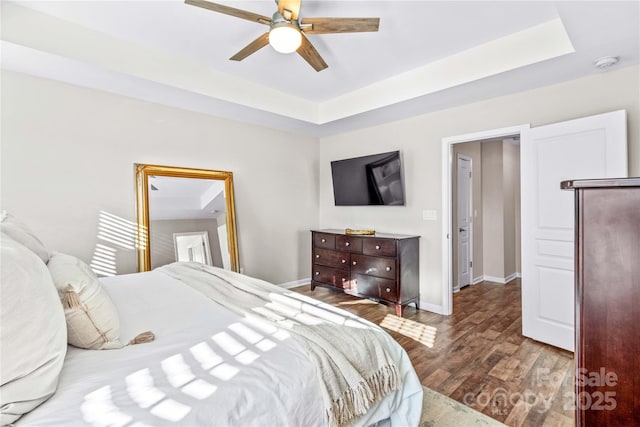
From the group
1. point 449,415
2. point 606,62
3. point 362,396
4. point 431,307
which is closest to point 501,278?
point 431,307

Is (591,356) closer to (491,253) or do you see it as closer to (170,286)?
(170,286)

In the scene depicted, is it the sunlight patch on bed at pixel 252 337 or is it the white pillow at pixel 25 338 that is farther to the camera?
the sunlight patch on bed at pixel 252 337

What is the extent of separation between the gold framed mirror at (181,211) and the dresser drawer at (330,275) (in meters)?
1.15

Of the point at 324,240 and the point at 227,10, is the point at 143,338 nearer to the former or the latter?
the point at 227,10

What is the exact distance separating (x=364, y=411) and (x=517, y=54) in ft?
9.46

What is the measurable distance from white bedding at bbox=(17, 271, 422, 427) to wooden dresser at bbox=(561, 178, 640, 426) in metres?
0.84

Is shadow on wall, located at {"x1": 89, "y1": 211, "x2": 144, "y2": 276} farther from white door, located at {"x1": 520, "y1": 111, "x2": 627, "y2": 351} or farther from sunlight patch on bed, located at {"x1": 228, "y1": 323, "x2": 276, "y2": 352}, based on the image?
white door, located at {"x1": 520, "y1": 111, "x2": 627, "y2": 351}

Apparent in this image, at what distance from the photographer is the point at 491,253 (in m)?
5.10

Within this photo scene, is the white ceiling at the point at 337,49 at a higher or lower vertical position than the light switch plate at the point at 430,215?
higher

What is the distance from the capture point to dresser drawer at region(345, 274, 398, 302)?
3.52 metres

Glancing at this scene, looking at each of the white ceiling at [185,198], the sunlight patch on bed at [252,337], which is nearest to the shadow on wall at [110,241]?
the white ceiling at [185,198]

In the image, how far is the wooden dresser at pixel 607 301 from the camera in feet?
2.23

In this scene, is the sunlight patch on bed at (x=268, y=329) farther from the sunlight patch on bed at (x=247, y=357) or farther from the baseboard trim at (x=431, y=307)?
the baseboard trim at (x=431, y=307)

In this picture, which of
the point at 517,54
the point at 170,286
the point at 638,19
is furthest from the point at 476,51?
the point at 170,286
